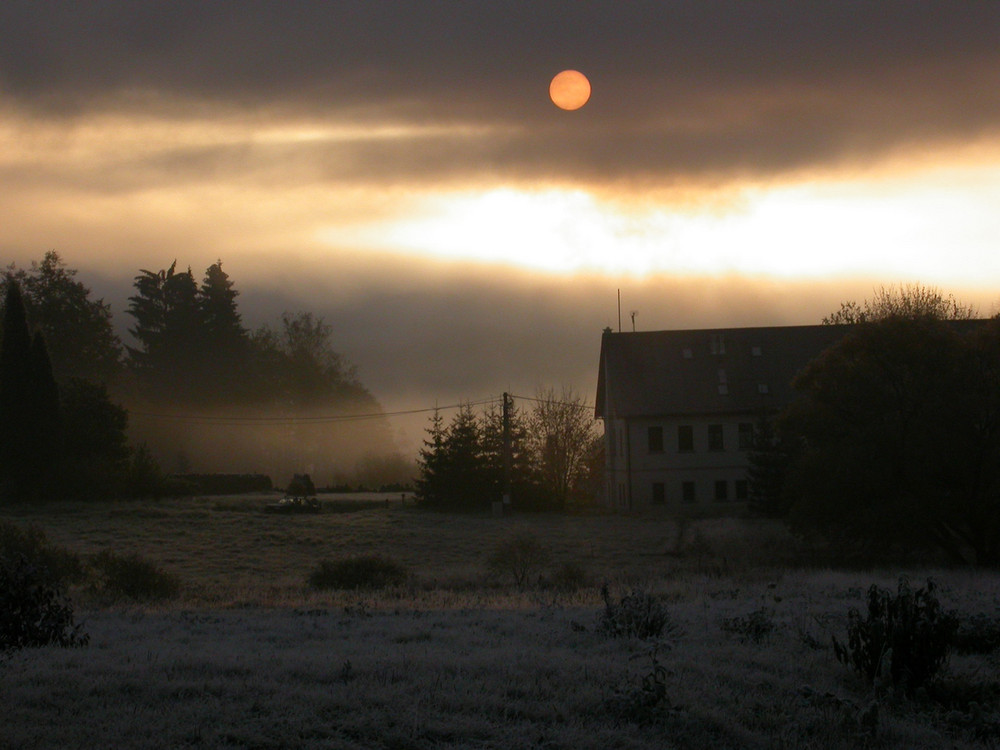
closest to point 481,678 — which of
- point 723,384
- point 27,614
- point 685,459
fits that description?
point 27,614

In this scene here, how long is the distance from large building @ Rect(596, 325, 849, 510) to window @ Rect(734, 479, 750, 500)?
2.5 inches

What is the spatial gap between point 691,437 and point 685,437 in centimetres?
38

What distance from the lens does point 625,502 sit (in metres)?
62.6

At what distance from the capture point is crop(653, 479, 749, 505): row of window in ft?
203

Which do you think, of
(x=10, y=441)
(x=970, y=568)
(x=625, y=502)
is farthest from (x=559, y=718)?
(x=625, y=502)

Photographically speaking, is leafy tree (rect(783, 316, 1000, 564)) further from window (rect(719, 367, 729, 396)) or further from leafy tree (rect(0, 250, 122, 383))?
leafy tree (rect(0, 250, 122, 383))

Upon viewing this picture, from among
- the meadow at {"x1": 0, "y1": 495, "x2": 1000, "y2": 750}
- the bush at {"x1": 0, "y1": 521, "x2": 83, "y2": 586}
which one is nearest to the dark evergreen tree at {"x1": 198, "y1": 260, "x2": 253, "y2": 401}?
the bush at {"x1": 0, "y1": 521, "x2": 83, "y2": 586}

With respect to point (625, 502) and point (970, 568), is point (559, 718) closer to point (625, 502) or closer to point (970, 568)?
point (970, 568)

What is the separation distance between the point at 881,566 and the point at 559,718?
2703cm

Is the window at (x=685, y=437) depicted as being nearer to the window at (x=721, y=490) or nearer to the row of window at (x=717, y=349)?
the window at (x=721, y=490)

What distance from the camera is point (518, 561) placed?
92.9 ft

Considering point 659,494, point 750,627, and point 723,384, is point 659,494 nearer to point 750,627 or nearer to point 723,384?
Answer: point 723,384

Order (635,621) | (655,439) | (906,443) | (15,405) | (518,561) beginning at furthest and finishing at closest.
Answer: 1. (655,439)
2. (15,405)
3. (906,443)
4. (518,561)
5. (635,621)

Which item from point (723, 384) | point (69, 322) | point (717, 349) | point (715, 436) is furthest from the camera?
point (69, 322)
